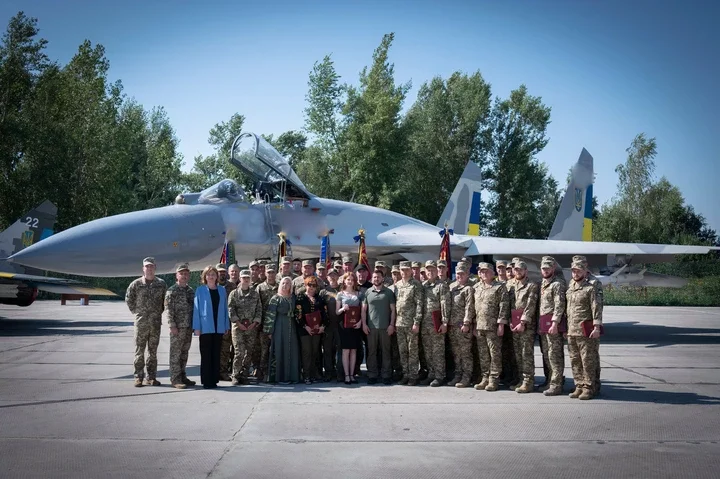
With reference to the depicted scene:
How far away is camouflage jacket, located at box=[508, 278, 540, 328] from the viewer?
304 inches

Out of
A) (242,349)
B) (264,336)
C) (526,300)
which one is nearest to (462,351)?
(526,300)

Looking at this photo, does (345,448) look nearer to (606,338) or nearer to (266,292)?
(266,292)

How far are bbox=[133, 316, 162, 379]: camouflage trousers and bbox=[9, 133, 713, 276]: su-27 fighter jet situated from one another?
10.9 ft

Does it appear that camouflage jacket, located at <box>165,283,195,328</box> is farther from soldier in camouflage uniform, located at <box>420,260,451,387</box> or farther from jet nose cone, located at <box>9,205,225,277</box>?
jet nose cone, located at <box>9,205,225,277</box>

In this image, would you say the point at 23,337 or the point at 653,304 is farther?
the point at 653,304

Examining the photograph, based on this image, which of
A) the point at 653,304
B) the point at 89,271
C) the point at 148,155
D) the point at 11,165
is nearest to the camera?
the point at 89,271

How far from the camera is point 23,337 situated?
46.5 feet

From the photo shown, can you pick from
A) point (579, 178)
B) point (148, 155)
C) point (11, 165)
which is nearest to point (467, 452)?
point (579, 178)

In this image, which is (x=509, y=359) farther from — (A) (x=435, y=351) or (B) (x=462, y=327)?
(A) (x=435, y=351)

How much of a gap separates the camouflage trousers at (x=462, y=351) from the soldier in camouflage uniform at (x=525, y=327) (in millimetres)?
613

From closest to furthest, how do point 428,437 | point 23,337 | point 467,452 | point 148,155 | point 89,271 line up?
point 467,452, point 428,437, point 89,271, point 23,337, point 148,155

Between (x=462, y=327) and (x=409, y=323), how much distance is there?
704 mm

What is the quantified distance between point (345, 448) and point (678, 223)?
175 feet

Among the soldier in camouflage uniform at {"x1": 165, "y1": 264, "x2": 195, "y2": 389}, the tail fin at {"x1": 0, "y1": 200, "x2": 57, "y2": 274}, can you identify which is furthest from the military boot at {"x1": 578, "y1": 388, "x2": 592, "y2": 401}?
the tail fin at {"x1": 0, "y1": 200, "x2": 57, "y2": 274}
